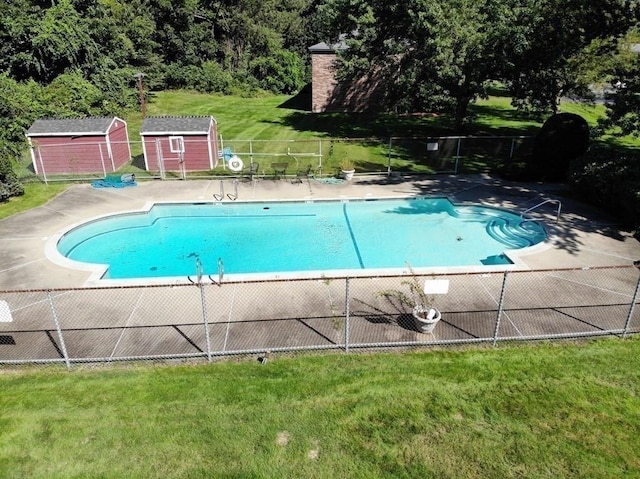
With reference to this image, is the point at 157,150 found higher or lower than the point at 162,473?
higher

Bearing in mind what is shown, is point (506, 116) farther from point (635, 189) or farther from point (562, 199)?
point (635, 189)

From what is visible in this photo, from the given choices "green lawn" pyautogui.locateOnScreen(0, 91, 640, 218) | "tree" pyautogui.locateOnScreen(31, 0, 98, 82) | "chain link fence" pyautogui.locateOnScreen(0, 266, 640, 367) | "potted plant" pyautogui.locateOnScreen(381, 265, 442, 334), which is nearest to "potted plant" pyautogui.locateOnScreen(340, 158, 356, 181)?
"green lawn" pyautogui.locateOnScreen(0, 91, 640, 218)

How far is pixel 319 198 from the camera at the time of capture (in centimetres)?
2066

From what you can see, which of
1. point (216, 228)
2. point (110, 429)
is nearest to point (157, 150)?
point (216, 228)

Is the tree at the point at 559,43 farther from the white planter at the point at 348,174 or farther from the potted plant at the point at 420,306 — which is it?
the potted plant at the point at 420,306

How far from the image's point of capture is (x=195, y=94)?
1989 inches

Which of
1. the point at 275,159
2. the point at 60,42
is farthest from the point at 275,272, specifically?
the point at 60,42

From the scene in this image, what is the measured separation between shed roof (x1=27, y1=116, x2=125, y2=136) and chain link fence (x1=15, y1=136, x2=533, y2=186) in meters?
0.61

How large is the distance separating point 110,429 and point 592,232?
1569cm

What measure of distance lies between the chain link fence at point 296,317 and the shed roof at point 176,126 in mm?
12301

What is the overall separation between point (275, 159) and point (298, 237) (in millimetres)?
9058

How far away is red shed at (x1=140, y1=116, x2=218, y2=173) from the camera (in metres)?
23.1

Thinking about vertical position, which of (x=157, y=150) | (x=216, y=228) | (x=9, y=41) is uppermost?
(x=9, y=41)

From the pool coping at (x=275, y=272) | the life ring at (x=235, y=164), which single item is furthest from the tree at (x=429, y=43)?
the pool coping at (x=275, y=272)
